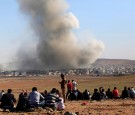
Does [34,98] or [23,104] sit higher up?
[34,98]

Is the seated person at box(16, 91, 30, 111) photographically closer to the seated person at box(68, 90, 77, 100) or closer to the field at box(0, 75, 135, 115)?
the field at box(0, 75, 135, 115)

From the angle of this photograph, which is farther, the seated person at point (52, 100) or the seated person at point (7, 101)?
the seated person at point (7, 101)

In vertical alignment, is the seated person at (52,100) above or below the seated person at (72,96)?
below

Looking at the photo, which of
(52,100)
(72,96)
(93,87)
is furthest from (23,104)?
(93,87)

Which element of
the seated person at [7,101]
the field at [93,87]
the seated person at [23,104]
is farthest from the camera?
the seated person at [7,101]

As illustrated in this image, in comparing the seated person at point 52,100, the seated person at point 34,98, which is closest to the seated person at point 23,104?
the seated person at point 34,98

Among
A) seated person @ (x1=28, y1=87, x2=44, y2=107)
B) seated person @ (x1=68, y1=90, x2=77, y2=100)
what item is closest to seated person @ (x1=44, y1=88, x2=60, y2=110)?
seated person @ (x1=28, y1=87, x2=44, y2=107)

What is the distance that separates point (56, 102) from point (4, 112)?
238 centimetres

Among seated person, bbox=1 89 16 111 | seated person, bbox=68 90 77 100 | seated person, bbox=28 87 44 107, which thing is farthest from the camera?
seated person, bbox=68 90 77 100

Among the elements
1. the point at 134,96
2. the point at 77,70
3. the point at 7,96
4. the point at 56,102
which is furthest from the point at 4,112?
the point at 77,70

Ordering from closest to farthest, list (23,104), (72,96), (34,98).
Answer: (34,98) → (23,104) → (72,96)

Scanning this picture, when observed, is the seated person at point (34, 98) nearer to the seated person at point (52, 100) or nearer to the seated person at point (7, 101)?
the seated person at point (52, 100)

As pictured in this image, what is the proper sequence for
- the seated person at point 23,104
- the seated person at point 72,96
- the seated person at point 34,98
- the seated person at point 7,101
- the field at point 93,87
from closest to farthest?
1. the seated person at point 34,98
2. the seated person at point 23,104
3. the field at point 93,87
4. the seated person at point 7,101
5. the seated person at point 72,96

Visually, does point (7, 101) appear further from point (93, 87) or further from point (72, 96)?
point (93, 87)
